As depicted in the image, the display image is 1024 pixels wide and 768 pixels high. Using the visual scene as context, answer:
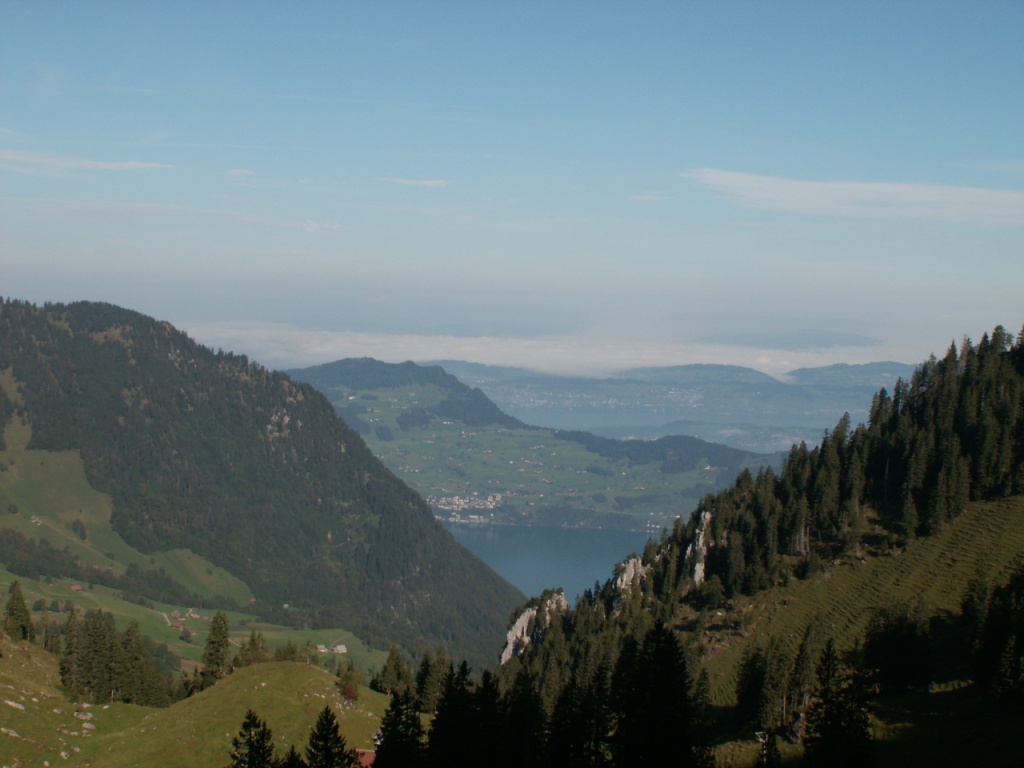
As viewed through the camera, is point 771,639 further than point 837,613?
No

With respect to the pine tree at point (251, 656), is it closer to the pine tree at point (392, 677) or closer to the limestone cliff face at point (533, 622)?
the pine tree at point (392, 677)

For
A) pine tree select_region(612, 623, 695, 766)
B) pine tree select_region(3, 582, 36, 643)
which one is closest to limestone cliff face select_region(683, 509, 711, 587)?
pine tree select_region(612, 623, 695, 766)

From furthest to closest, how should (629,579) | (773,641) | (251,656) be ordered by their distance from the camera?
1. (629,579)
2. (251,656)
3. (773,641)

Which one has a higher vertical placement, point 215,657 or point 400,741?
point 400,741

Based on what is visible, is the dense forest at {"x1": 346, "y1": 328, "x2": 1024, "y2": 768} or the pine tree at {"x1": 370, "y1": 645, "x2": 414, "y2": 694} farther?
the pine tree at {"x1": 370, "y1": 645, "x2": 414, "y2": 694}

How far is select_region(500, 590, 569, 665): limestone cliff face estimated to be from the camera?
149875 millimetres

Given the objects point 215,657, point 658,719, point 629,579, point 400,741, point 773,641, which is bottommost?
point 215,657

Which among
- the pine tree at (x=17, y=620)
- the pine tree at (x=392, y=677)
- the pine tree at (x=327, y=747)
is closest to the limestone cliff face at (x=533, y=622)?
the pine tree at (x=392, y=677)

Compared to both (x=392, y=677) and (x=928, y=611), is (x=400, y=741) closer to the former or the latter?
(x=392, y=677)

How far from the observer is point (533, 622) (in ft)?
505

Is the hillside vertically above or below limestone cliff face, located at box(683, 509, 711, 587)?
below

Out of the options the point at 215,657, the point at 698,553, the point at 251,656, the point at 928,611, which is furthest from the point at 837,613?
the point at 215,657

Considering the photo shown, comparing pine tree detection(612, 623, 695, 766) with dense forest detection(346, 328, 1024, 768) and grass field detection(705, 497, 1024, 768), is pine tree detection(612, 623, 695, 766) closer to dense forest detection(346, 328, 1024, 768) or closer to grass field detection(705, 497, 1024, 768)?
dense forest detection(346, 328, 1024, 768)

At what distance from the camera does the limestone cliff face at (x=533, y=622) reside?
150 meters
